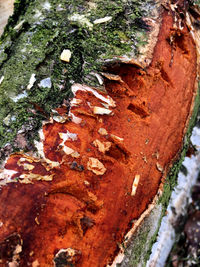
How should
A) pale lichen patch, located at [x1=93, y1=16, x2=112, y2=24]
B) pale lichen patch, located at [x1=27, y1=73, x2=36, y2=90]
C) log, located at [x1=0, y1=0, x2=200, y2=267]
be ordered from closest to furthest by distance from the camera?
log, located at [x1=0, y1=0, x2=200, y2=267] < pale lichen patch, located at [x1=27, y1=73, x2=36, y2=90] < pale lichen patch, located at [x1=93, y1=16, x2=112, y2=24]

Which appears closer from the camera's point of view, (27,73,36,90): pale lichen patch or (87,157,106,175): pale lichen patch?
(87,157,106,175): pale lichen patch

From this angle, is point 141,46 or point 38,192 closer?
point 38,192

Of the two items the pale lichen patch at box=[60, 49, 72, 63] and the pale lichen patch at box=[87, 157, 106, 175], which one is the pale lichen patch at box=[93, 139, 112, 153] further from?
the pale lichen patch at box=[60, 49, 72, 63]

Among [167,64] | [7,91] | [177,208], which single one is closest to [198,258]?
[177,208]

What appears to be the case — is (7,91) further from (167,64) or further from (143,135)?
(167,64)

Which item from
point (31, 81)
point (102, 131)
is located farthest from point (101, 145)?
point (31, 81)

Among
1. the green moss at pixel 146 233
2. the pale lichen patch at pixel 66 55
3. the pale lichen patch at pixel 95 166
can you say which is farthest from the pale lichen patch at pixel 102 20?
the green moss at pixel 146 233

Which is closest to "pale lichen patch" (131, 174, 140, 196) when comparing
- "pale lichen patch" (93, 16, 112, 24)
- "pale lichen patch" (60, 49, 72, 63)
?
Result: "pale lichen patch" (60, 49, 72, 63)
